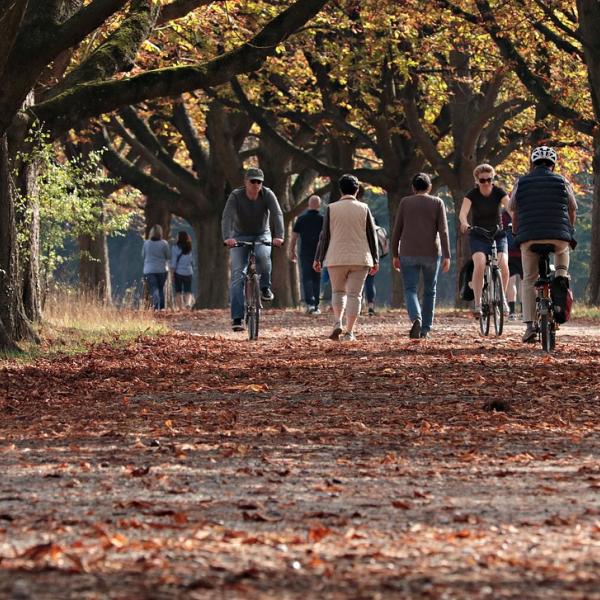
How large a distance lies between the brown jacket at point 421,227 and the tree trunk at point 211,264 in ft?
62.7

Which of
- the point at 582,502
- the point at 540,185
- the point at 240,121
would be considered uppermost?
the point at 240,121

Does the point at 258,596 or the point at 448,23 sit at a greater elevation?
the point at 448,23

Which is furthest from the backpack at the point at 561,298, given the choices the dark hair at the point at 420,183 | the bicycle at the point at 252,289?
the bicycle at the point at 252,289

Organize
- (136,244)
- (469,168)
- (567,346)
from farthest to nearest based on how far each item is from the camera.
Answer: (136,244) → (469,168) → (567,346)

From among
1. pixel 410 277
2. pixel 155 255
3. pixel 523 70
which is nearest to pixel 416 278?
pixel 410 277

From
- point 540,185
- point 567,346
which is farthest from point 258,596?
point 567,346

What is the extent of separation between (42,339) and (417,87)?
1879 centimetres

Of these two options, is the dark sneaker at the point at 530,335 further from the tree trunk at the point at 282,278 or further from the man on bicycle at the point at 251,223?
the tree trunk at the point at 282,278

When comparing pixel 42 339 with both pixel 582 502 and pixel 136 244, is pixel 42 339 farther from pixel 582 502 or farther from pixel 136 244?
pixel 136 244

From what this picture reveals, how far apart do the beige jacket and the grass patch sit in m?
2.60

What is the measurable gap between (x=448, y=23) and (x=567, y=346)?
1374 cm

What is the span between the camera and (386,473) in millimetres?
8000

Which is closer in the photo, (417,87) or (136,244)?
(417,87)

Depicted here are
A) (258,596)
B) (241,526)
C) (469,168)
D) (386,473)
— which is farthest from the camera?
(469,168)
